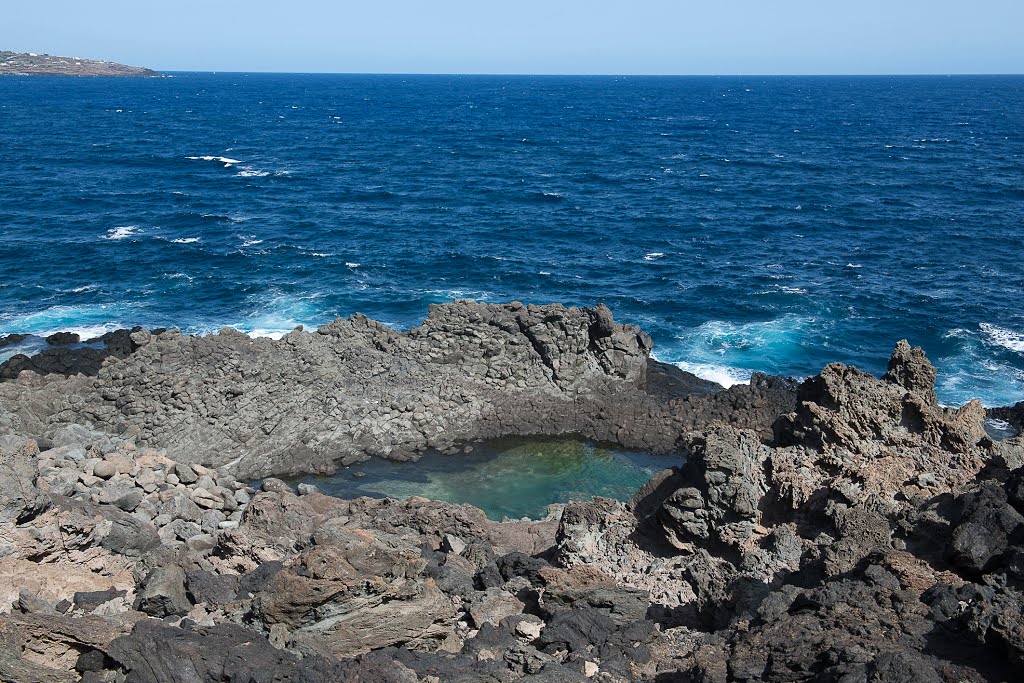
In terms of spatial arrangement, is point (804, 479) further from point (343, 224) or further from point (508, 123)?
point (508, 123)

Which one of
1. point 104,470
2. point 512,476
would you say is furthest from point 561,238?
point 104,470

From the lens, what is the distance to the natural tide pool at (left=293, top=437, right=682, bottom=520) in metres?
32.9

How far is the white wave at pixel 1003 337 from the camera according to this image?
4875 centimetres

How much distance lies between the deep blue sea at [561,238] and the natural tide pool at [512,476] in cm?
1151

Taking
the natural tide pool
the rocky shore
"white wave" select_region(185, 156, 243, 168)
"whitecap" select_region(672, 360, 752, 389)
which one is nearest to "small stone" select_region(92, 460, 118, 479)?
the rocky shore

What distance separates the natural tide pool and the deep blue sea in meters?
11.5

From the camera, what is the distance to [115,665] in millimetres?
15609

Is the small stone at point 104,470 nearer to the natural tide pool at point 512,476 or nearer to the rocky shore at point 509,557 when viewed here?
the rocky shore at point 509,557

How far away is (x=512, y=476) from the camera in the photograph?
34.8 metres

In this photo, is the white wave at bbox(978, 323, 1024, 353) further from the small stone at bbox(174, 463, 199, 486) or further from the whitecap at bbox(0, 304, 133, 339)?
the whitecap at bbox(0, 304, 133, 339)

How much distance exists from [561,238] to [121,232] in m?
37.6

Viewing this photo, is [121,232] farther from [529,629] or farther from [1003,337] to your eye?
[1003,337]

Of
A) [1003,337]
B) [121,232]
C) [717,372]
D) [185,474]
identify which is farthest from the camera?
[121,232]

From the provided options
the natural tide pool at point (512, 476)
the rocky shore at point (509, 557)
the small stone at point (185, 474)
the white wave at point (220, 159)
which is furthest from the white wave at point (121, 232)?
the small stone at point (185, 474)
